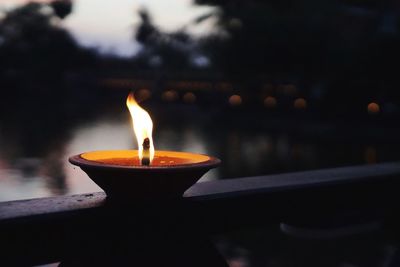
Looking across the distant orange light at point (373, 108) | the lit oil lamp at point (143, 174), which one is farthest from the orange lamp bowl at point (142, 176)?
the distant orange light at point (373, 108)

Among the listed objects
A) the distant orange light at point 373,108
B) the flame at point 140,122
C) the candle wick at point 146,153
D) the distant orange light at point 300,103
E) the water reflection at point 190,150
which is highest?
the flame at point 140,122

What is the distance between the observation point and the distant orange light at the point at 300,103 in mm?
29472

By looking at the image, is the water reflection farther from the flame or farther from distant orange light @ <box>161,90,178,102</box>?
distant orange light @ <box>161,90,178,102</box>

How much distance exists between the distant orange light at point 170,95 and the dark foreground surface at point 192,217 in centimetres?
4998

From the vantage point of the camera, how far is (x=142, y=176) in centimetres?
124

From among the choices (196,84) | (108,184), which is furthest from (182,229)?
(196,84)

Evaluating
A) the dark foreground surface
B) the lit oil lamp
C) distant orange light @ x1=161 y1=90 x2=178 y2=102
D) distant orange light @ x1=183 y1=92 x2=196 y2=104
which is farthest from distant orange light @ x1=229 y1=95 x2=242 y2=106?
the lit oil lamp

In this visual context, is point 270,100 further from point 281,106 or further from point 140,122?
point 140,122

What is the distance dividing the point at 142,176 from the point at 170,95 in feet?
176

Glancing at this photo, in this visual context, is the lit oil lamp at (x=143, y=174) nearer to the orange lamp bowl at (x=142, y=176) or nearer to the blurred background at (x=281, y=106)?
the orange lamp bowl at (x=142, y=176)

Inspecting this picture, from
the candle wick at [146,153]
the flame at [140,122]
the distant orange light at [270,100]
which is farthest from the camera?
the distant orange light at [270,100]

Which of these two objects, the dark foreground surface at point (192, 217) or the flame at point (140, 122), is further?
the flame at point (140, 122)

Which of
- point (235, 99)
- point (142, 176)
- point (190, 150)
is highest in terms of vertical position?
point (142, 176)

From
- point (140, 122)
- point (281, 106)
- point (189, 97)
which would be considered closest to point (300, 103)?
point (281, 106)
